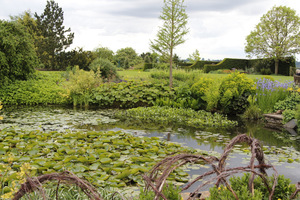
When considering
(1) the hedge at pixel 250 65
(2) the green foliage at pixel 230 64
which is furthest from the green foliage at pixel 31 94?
(2) the green foliage at pixel 230 64

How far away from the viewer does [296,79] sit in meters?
10.4

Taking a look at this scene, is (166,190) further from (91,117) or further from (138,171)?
(91,117)

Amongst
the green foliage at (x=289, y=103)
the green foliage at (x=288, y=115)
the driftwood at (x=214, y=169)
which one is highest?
the driftwood at (x=214, y=169)

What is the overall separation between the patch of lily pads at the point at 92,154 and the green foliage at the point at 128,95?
4.94 metres

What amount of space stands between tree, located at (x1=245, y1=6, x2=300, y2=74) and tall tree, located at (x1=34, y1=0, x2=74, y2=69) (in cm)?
2138

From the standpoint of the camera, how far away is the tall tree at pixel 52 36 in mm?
20672

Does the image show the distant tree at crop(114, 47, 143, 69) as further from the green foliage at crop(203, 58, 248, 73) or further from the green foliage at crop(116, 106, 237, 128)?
the green foliage at crop(116, 106, 237, 128)

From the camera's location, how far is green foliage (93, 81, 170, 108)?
10.6 meters

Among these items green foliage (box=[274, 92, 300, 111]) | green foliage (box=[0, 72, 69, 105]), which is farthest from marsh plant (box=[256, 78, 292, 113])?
green foliage (box=[0, 72, 69, 105])

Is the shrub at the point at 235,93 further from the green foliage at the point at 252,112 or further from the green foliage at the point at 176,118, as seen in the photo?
the green foliage at the point at 176,118

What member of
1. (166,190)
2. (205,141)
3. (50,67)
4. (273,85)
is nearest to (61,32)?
(50,67)

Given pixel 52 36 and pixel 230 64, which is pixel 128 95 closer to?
pixel 52 36

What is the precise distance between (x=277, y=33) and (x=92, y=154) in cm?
3134

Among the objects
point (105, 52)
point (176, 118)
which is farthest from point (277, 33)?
point (176, 118)
